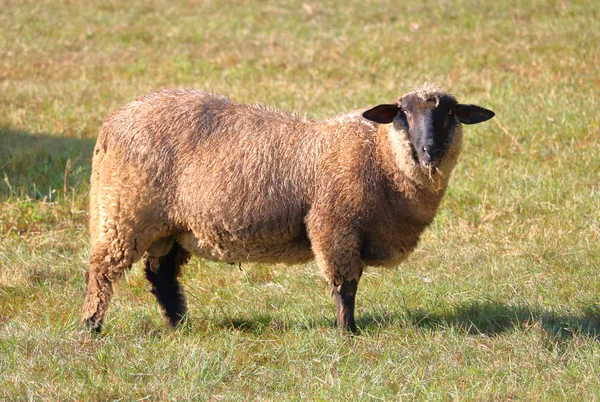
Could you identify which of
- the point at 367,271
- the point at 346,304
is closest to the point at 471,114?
the point at 346,304

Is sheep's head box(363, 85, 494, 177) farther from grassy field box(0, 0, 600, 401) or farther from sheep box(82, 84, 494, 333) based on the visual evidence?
grassy field box(0, 0, 600, 401)

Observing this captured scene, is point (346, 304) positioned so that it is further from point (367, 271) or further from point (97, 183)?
point (97, 183)

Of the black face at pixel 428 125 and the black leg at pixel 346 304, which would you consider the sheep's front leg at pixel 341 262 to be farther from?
the black face at pixel 428 125

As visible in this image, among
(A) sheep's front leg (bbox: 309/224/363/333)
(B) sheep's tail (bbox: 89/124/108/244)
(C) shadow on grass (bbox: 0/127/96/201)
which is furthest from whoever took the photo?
(C) shadow on grass (bbox: 0/127/96/201)

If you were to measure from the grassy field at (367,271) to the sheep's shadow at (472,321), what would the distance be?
0.07ft

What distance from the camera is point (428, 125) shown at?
5.44 meters

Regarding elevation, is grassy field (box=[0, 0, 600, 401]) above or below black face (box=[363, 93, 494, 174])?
below

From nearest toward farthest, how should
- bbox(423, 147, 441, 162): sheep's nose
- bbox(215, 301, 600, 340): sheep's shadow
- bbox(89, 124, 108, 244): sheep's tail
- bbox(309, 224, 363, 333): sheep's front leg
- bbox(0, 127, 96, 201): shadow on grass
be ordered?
1. bbox(423, 147, 441, 162): sheep's nose
2. bbox(309, 224, 363, 333): sheep's front leg
3. bbox(215, 301, 600, 340): sheep's shadow
4. bbox(89, 124, 108, 244): sheep's tail
5. bbox(0, 127, 96, 201): shadow on grass

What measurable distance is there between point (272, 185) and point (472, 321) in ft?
5.70

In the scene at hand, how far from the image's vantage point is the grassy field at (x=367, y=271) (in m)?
4.98

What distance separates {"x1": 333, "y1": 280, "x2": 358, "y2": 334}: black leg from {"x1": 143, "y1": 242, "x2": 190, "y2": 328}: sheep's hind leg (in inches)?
48.3

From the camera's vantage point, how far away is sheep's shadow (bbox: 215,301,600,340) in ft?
18.6

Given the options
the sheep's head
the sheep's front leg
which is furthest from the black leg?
the sheep's head

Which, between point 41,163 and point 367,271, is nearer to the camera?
point 367,271
